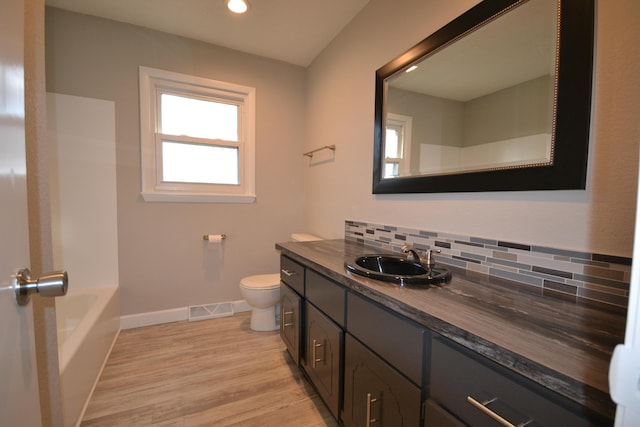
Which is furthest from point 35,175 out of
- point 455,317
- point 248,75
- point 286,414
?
point 248,75

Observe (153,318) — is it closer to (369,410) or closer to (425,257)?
(369,410)

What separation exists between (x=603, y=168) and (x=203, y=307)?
2.80 m

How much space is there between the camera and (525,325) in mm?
668

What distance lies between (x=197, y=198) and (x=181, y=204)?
0.47ft

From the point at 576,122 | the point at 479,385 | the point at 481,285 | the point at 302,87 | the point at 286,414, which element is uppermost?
the point at 302,87

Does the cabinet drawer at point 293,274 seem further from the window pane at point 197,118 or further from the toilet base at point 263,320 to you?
the window pane at point 197,118

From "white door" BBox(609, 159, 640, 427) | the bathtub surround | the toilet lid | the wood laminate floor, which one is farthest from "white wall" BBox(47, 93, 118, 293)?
"white door" BBox(609, 159, 640, 427)

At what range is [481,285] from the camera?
1000 mm

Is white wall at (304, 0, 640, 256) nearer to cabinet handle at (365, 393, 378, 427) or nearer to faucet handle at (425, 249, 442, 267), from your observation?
faucet handle at (425, 249, 442, 267)

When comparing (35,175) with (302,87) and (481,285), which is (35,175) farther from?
(302,87)

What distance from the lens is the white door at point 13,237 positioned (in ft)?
1.50

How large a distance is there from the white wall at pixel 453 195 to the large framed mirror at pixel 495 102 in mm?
45

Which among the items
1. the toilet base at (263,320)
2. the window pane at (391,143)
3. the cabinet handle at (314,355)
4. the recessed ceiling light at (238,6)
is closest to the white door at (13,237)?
the cabinet handle at (314,355)

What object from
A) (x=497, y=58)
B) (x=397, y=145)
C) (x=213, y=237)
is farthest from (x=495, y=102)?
(x=213, y=237)
